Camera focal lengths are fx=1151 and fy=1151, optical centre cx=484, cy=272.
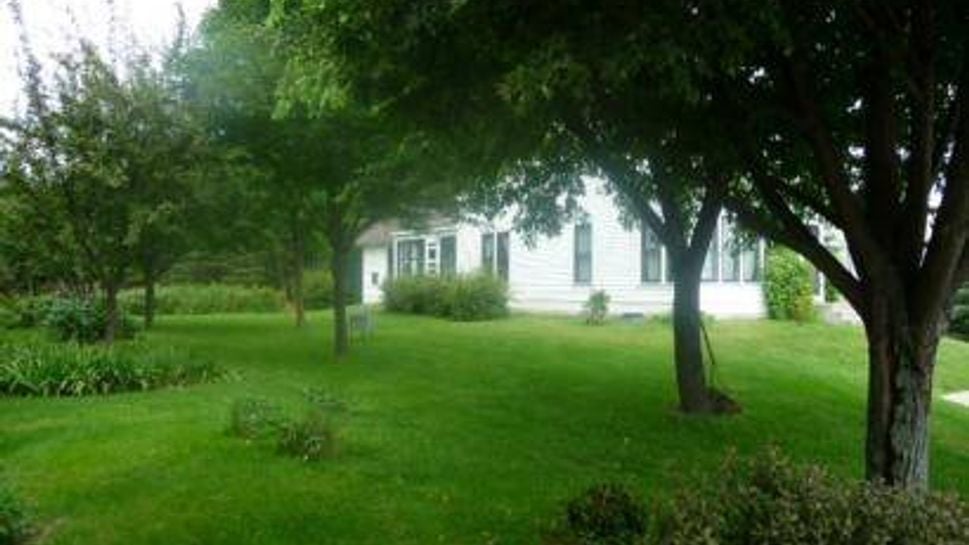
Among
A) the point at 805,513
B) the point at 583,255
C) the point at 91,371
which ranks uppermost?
the point at 583,255

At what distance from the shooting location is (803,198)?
8.93 meters

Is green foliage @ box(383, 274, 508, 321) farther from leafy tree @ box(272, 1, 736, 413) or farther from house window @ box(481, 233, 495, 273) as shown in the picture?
leafy tree @ box(272, 1, 736, 413)

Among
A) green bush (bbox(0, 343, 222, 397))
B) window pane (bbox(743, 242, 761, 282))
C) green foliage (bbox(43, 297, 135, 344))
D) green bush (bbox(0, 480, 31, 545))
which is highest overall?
window pane (bbox(743, 242, 761, 282))

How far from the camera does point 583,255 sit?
30109 millimetres

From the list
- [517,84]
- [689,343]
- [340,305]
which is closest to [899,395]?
[517,84]

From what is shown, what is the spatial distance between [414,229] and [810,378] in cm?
706

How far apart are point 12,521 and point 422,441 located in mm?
4264

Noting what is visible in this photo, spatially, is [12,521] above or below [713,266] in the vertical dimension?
below

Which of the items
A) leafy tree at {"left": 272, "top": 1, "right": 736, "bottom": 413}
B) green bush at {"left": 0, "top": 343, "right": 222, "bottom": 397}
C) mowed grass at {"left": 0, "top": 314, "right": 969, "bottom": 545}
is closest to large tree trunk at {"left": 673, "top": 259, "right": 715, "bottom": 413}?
mowed grass at {"left": 0, "top": 314, "right": 969, "bottom": 545}

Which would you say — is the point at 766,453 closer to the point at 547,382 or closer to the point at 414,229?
the point at 547,382

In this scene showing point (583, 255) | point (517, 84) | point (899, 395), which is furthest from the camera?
point (583, 255)

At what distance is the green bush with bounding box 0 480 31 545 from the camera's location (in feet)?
25.2

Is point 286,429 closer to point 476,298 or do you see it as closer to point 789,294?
point 789,294

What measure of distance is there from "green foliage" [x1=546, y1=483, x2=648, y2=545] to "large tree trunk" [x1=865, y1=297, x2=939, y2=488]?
1588 mm
